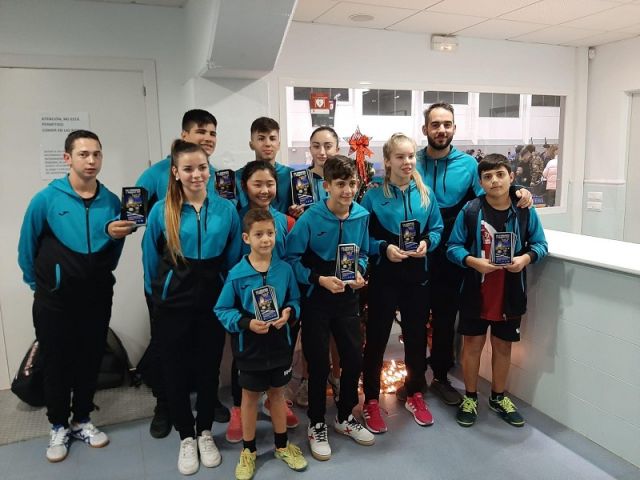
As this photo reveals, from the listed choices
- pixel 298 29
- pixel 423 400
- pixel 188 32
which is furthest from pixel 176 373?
pixel 298 29

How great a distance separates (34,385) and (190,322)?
133 centimetres

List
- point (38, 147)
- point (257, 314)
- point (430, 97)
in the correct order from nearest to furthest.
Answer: point (257, 314) → point (38, 147) → point (430, 97)

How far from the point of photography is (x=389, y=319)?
2562 millimetres

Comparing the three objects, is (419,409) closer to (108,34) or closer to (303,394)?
(303,394)

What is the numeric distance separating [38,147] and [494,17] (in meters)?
3.56

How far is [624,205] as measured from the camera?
5301mm

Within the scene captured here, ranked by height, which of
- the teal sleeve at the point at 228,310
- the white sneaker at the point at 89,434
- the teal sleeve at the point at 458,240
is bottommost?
the white sneaker at the point at 89,434

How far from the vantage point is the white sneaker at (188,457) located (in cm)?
230

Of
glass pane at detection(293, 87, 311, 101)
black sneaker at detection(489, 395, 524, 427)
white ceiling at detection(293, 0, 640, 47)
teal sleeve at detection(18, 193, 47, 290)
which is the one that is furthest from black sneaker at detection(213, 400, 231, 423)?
white ceiling at detection(293, 0, 640, 47)

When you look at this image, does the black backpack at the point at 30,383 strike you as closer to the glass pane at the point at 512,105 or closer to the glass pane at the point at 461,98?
the glass pane at the point at 461,98

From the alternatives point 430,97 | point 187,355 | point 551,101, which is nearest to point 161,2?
point 187,355

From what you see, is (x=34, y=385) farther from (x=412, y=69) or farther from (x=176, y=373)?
(x=412, y=69)

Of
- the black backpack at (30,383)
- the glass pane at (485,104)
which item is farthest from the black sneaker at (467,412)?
the glass pane at (485,104)

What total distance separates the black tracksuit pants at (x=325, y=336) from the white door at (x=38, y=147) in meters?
1.68
